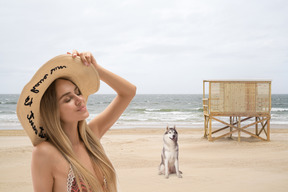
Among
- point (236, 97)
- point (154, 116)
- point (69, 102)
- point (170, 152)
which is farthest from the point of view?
point (154, 116)

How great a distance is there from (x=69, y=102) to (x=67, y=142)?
0.69 ft

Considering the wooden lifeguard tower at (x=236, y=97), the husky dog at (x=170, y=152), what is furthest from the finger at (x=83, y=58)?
the wooden lifeguard tower at (x=236, y=97)

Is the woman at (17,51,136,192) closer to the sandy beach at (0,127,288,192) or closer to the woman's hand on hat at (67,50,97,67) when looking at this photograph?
the woman's hand on hat at (67,50,97,67)

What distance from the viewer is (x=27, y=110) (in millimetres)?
1476

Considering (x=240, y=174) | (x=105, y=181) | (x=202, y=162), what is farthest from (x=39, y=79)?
(x=202, y=162)

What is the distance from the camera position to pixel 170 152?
20.2 feet

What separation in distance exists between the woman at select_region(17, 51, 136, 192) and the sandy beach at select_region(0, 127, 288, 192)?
4321mm

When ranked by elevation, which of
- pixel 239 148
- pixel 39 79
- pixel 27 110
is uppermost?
pixel 39 79

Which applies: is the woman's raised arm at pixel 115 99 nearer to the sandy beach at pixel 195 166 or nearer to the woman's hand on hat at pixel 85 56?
the woman's hand on hat at pixel 85 56

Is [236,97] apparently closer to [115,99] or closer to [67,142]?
[115,99]

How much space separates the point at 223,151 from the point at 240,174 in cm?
319

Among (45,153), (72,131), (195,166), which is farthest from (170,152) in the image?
(45,153)

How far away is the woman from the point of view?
1.43 metres

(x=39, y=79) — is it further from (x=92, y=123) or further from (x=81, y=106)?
(x=92, y=123)
